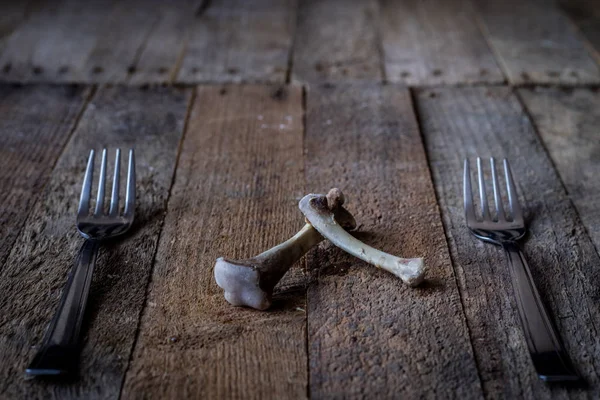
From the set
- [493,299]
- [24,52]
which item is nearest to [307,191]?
[493,299]

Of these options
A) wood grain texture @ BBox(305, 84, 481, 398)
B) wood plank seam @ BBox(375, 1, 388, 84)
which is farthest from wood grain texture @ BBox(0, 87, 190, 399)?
wood plank seam @ BBox(375, 1, 388, 84)

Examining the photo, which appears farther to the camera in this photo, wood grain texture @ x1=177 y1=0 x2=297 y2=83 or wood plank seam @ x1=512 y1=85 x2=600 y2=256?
wood grain texture @ x1=177 y1=0 x2=297 y2=83

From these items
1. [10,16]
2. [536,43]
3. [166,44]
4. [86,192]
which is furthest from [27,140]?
[536,43]

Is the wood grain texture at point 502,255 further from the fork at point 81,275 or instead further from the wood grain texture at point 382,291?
the fork at point 81,275

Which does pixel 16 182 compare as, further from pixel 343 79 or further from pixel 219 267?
pixel 343 79

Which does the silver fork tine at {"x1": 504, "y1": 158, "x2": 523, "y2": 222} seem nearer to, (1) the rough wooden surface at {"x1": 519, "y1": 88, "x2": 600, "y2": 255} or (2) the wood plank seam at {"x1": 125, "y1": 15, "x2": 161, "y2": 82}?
(1) the rough wooden surface at {"x1": 519, "y1": 88, "x2": 600, "y2": 255}

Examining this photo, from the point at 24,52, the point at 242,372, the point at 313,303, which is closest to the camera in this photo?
the point at 242,372
